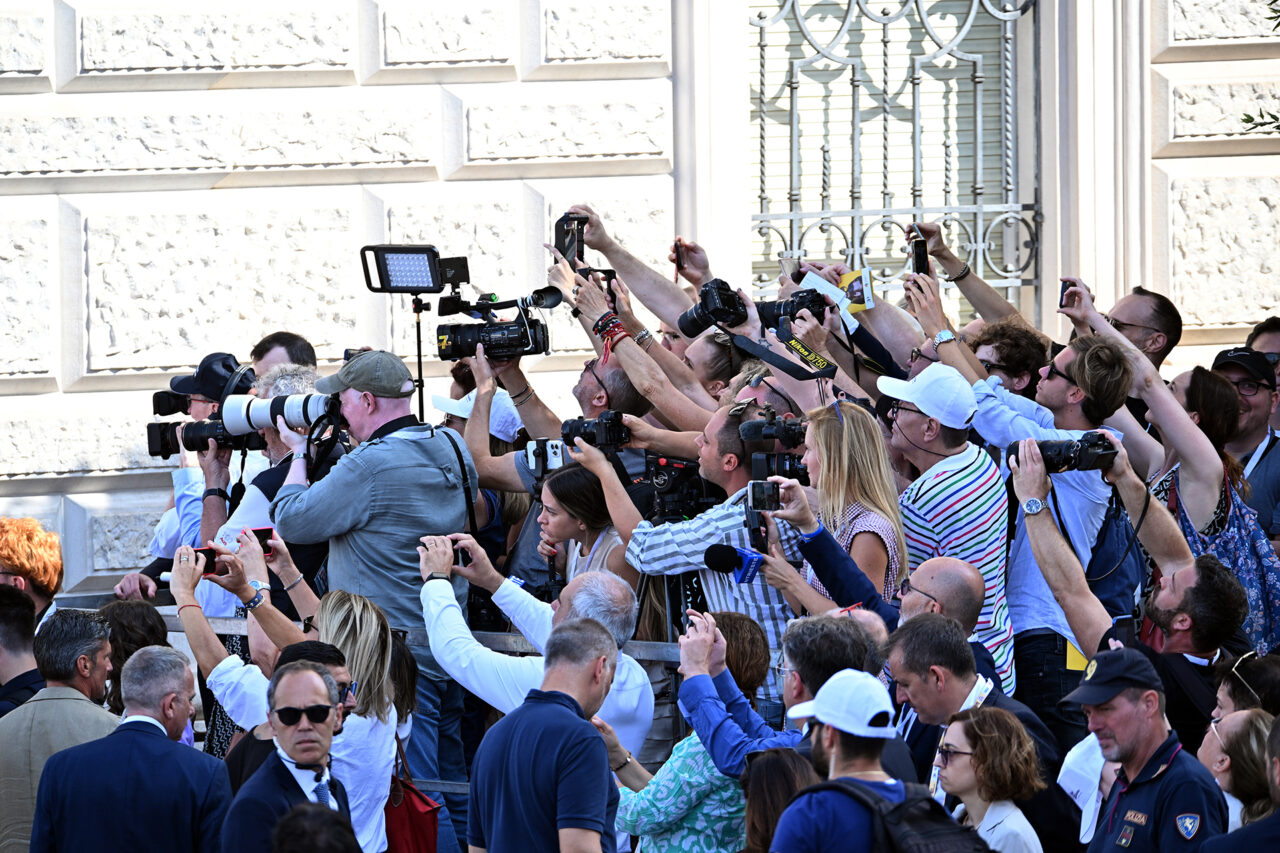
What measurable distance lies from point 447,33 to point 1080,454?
3.87 metres

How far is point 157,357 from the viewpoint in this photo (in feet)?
23.4

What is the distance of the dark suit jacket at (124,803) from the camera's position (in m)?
4.05

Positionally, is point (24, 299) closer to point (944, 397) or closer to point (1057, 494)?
point (944, 397)

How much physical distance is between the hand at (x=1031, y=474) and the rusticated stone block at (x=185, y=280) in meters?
3.66

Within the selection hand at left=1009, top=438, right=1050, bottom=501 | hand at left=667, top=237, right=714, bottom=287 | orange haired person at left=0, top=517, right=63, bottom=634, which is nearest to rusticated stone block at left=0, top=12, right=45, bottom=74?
orange haired person at left=0, top=517, right=63, bottom=634

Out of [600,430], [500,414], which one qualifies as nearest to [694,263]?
[500,414]

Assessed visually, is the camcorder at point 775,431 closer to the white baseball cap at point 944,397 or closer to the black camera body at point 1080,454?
the white baseball cap at point 944,397

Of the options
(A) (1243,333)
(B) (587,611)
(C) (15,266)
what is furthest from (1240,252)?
(C) (15,266)

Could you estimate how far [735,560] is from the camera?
4.39 metres

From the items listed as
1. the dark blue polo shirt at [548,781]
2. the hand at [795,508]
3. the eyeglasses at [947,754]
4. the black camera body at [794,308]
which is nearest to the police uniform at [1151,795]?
the eyeglasses at [947,754]

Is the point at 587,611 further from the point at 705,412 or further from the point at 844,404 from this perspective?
the point at 705,412

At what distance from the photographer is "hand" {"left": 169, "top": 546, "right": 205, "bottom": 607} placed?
4.76 metres

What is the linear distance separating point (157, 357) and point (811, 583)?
3.68m

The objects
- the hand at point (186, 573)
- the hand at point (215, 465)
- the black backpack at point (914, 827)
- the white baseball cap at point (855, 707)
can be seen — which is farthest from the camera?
the hand at point (215, 465)
